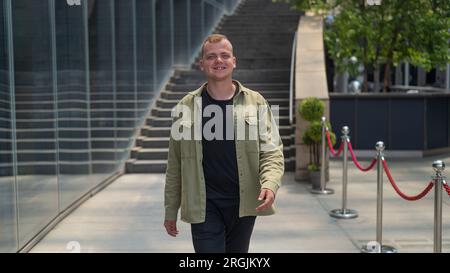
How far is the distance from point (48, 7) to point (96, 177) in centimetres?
319

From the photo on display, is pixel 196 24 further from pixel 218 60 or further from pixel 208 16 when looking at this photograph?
pixel 218 60

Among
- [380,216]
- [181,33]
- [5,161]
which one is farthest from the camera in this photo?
[181,33]

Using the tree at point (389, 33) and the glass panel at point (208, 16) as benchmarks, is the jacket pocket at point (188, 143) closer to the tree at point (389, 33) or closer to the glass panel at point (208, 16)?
the tree at point (389, 33)

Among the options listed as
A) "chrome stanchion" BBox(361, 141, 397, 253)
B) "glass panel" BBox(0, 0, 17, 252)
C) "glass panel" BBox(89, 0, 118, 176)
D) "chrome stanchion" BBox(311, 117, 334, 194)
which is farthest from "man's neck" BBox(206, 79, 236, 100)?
"glass panel" BBox(89, 0, 118, 176)

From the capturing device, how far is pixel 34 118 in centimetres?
716

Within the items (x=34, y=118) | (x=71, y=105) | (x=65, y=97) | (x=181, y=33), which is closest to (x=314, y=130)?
(x=71, y=105)

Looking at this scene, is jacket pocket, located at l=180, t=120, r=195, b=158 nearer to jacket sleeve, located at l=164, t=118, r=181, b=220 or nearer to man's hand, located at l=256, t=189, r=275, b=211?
jacket sleeve, located at l=164, t=118, r=181, b=220

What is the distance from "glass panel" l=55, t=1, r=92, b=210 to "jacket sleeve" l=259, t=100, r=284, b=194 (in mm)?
4697

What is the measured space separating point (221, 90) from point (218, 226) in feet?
2.54

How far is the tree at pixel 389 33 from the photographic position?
14.2 m

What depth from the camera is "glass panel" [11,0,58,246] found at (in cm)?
669

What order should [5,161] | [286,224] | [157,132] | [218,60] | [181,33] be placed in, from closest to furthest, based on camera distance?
[218,60] < [5,161] < [286,224] < [157,132] < [181,33]
